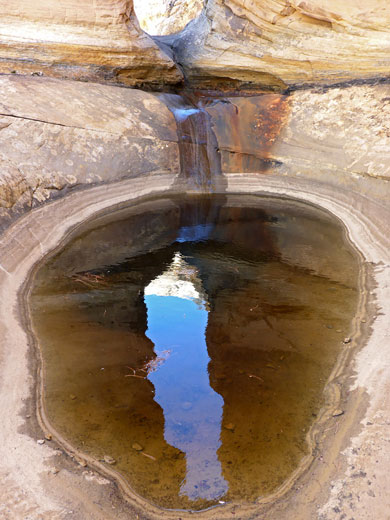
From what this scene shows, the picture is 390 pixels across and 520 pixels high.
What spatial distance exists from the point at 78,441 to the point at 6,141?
491cm

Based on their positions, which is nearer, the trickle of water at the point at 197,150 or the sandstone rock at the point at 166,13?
the trickle of water at the point at 197,150

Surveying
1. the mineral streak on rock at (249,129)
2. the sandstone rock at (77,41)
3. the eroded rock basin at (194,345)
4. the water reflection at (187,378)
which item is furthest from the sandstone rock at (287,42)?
the water reflection at (187,378)

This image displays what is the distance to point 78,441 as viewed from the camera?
2895mm

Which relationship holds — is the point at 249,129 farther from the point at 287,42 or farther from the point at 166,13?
the point at 166,13

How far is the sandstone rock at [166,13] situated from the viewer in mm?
16531

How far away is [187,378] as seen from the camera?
11.5 ft

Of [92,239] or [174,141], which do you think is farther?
[174,141]

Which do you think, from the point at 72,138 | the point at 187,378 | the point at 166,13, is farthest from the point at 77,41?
the point at 166,13

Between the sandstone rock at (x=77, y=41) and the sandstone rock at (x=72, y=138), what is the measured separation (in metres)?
0.73

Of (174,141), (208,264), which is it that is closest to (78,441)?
(208,264)

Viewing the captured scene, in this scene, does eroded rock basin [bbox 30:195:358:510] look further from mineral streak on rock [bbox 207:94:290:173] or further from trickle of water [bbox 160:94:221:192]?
mineral streak on rock [bbox 207:94:290:173]

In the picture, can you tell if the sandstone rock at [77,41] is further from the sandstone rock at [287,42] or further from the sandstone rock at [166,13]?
the sandstone rock at [166,13]

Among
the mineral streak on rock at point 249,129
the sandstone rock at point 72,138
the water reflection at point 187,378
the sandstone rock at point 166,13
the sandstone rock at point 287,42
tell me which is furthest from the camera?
the sandstone rock at point 166,13

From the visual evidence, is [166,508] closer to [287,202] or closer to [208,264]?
[208,264]
